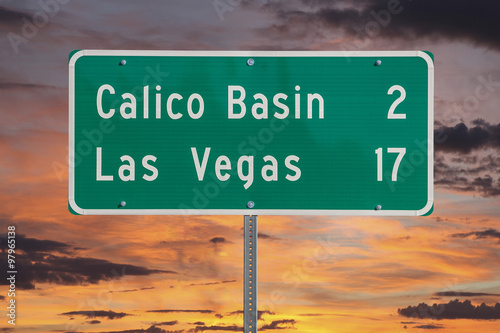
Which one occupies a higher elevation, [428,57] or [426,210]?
[428,57]

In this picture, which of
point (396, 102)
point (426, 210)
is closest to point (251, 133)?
point (396, 102)

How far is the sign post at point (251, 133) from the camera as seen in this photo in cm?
598

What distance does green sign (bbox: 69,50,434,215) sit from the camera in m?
5.98

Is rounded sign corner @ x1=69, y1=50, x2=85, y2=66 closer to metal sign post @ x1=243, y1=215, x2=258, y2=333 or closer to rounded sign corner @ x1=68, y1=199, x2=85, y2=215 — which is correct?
rounded sign corner @ x1=68, y1=199, x2=85, y2=215

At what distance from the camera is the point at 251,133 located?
5.99 m

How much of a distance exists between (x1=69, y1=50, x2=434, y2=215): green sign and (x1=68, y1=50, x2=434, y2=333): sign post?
0.4 inches

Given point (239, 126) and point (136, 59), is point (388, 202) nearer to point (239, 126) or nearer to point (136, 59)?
point (239, 126)

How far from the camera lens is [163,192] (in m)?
5.99

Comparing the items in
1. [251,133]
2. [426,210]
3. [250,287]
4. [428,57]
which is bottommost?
[250,287]

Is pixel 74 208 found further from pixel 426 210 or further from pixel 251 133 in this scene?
pixel 426 210

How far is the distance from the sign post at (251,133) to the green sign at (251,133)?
0.03ft

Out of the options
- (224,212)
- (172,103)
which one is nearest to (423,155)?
(224,212)

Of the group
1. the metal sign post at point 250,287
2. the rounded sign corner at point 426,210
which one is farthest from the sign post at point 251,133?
the metal sign post at point 250,287

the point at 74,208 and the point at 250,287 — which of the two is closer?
the point at 250,287
